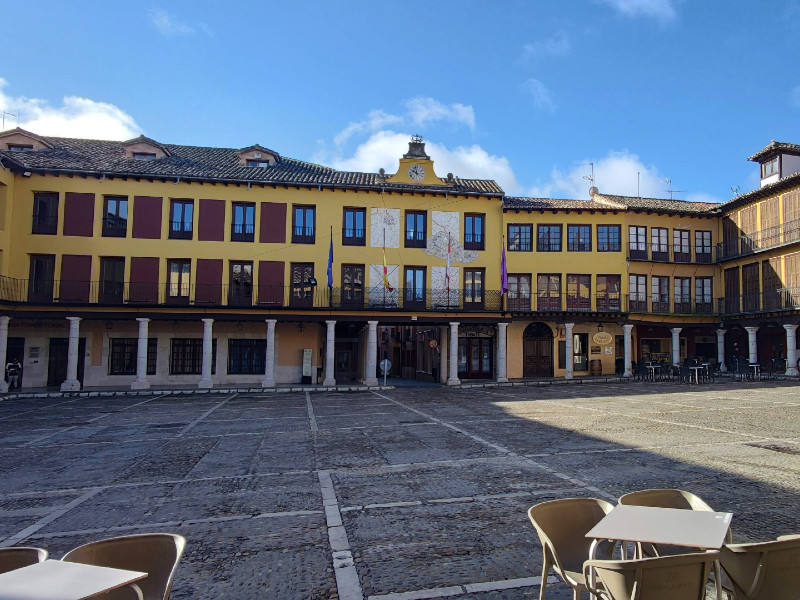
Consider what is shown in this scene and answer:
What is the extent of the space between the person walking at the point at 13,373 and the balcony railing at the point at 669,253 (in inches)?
1321

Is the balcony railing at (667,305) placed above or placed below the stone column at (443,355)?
above

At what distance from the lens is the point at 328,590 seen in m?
4.84

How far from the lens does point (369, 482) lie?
337 inches

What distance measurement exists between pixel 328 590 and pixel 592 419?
12238 mm

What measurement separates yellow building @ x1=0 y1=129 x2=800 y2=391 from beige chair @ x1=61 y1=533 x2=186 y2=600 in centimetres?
2403

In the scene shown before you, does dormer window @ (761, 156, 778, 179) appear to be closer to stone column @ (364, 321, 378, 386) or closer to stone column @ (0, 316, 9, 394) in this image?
stone column @ (364, 321, 378, 386)

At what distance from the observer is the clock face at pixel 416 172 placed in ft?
98.6

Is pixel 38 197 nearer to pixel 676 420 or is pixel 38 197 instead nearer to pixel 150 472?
pixel 150 472

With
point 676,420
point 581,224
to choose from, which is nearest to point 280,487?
point 676,420

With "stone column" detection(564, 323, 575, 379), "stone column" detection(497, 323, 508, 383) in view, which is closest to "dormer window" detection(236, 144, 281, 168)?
"stone column" detection(497, 323, 508, 383)

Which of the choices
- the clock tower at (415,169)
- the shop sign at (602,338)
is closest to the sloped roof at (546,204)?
the clock tower at (415,169)

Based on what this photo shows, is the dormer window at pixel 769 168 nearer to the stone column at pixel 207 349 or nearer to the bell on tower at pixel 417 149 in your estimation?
the bell on tower at pixel 417 149

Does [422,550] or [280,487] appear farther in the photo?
[280,487]

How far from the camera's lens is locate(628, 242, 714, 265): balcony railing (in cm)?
3226
